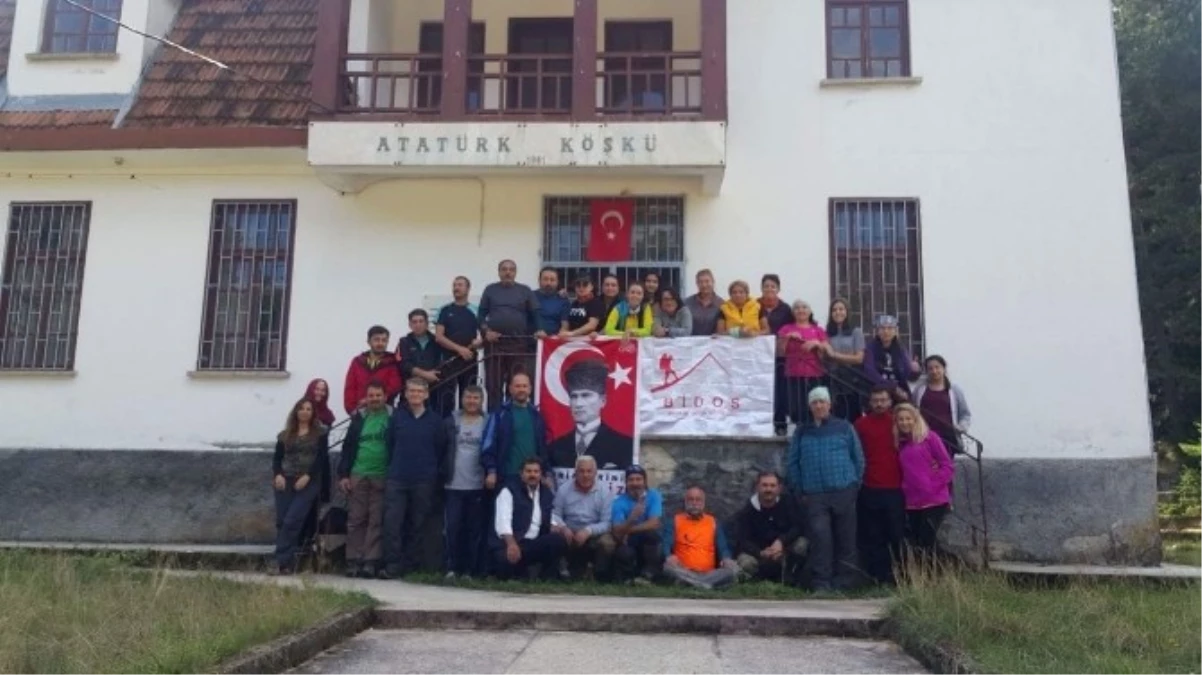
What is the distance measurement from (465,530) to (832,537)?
10.8 feet

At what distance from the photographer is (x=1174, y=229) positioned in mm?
22750

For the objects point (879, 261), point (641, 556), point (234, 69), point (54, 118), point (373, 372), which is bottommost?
point (641, 556)

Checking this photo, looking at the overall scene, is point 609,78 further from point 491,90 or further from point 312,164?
point 312,164

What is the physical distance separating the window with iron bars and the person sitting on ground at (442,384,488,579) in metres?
2.93

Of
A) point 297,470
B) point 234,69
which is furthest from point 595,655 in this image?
point 234,69

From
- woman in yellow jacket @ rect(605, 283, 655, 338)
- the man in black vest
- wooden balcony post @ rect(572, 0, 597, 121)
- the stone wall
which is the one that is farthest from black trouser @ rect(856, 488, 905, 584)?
wooden balcony post @ rect(572, 0, 597, 121)

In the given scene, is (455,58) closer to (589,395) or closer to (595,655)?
(589,395)

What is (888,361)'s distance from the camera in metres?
10.4

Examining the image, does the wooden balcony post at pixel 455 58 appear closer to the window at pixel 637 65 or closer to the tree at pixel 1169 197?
the window at pixel 637 65

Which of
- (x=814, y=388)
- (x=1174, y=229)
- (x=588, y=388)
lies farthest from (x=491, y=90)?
(x=1174, y=229)

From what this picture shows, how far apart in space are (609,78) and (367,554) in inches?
250

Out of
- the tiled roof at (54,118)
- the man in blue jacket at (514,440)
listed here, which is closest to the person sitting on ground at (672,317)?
the man in blue jacket at (514,440)

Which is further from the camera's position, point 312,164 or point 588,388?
point 312,164

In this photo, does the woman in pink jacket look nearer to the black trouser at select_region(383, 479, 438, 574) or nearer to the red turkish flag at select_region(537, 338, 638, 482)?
the red turkish flag at select_region(537, 338, 638, 482)
